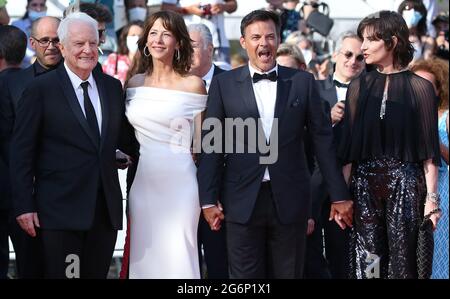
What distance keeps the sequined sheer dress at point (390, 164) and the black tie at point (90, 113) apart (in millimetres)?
1607

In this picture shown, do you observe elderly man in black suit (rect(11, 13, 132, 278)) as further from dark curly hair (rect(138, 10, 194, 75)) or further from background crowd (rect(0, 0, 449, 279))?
dark curly hair (rect(138, 10, 194, 75))

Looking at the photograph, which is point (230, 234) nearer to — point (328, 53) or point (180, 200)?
point (180, 200)

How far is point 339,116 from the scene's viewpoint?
25.5 feet

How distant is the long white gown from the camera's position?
6.62m

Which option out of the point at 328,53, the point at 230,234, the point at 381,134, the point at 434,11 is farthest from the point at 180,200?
the point at 434,11

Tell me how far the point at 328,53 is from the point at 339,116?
197 inches

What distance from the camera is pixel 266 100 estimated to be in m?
6.45

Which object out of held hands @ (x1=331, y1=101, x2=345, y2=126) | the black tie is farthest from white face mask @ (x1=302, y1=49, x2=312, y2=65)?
the black tie

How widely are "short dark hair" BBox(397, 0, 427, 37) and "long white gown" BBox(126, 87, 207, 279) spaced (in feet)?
20.0

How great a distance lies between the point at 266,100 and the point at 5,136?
1.81 m

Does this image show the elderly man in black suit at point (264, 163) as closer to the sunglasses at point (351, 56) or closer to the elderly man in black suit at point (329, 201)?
the elderly man in black suit at point (329, 201)

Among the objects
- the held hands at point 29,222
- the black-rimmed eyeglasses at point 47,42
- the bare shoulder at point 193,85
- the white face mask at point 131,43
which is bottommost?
the held hands at point 29,222

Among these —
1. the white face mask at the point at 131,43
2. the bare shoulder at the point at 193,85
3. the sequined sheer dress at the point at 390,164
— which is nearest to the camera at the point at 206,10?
the white face mask at the point at 131,43

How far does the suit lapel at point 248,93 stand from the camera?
6.39 metres
